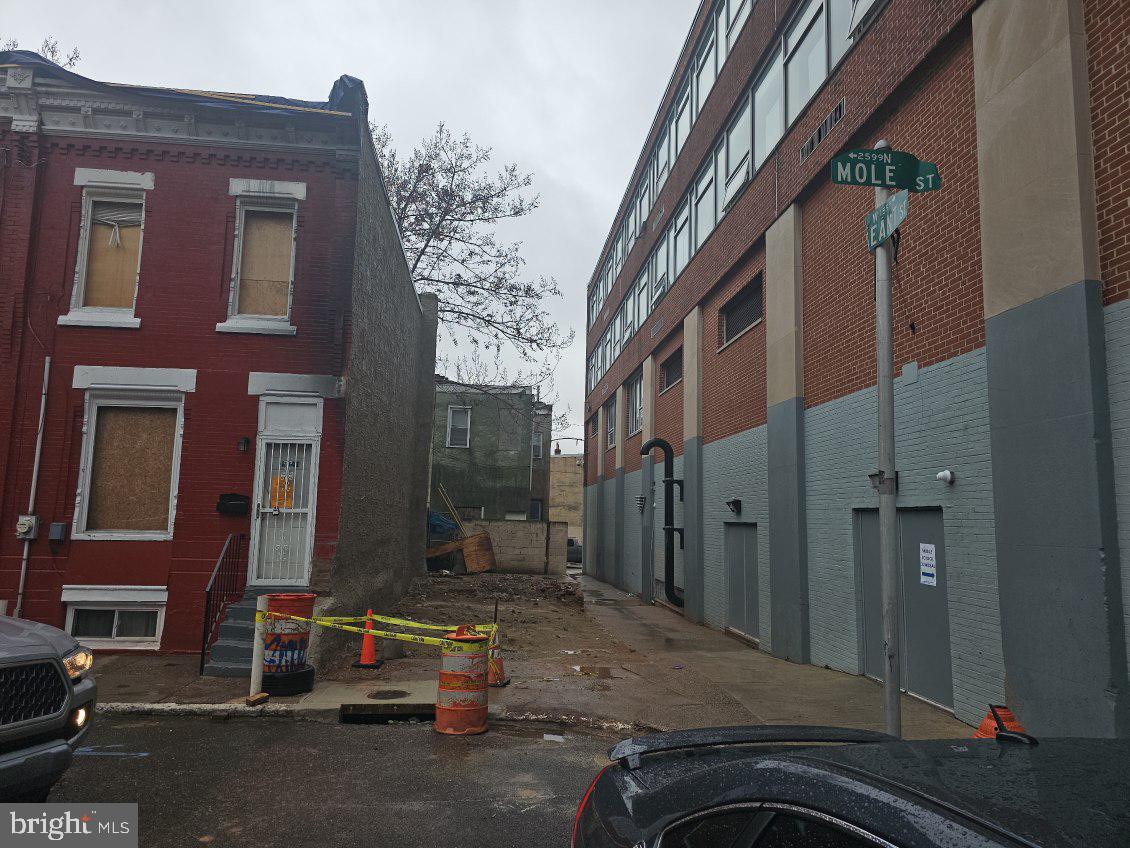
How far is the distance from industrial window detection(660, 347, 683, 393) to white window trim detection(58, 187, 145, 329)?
44.0ft

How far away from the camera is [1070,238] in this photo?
6.13m

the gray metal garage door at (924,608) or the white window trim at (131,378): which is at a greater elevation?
the white window trim at (131,378)

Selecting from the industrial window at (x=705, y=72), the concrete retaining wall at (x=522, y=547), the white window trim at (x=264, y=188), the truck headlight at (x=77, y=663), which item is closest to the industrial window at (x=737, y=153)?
the industrial window at (x=705, y=72)

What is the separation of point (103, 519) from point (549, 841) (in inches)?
361

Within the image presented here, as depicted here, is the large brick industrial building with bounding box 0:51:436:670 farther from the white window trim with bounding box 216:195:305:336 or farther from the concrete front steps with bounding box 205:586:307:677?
the concrete front steps with bounding box 205:586:307:677

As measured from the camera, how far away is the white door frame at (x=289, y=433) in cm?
1077

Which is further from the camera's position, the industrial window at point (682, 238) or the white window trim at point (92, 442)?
the industrial window at point (682, 238)

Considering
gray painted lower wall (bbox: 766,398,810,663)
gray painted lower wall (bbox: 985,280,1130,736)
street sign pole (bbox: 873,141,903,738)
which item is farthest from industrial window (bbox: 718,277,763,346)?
street sign pole (bbox: 873,141,903,738)

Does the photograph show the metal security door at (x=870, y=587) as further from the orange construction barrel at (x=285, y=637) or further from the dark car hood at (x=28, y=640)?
the dark car hood at (x=28, y=640)

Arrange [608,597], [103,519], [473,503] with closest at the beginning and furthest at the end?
[103,519], [608,597], [473,503]

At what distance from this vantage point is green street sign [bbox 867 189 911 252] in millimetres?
5059

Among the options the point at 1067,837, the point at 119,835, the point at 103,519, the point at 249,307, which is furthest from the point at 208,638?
the point at 1067,837

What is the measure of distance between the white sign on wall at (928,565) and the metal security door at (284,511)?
811cm

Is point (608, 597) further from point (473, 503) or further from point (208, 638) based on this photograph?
point (208, 638)
